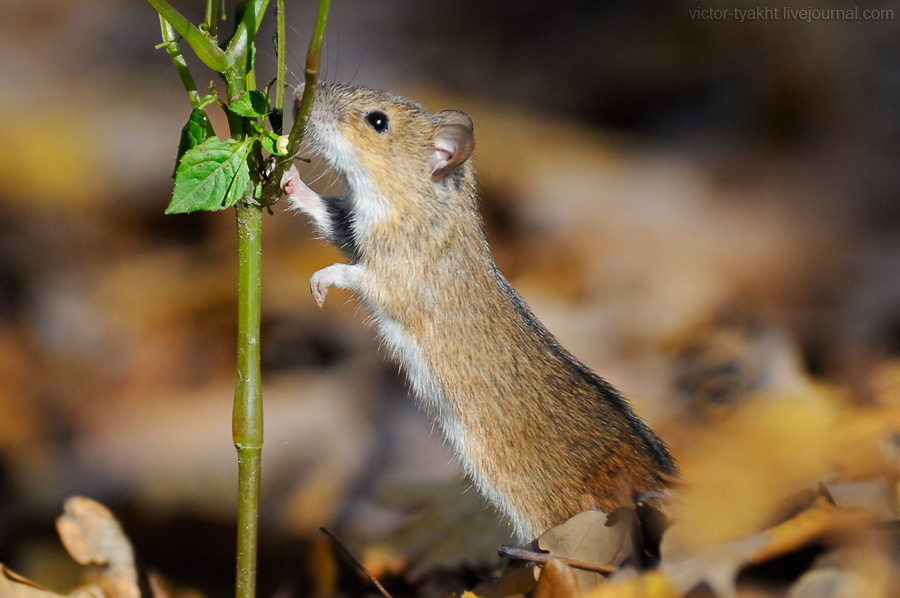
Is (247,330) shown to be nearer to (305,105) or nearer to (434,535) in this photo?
(305,105)

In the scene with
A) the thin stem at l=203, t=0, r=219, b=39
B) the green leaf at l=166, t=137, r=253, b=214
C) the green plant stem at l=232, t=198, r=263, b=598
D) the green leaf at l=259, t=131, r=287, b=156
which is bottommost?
the green plant stem at l=232, t=198, r=263, b=598

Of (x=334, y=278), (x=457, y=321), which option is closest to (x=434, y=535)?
(x=457, y=321)

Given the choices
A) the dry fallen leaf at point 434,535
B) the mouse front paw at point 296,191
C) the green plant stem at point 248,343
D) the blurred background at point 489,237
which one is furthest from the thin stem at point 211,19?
the dry fallen leaf at point 434,535

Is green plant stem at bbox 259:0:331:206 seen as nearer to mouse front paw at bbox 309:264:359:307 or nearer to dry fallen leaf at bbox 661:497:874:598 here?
mouse front paw at bbox 309:264:359:307

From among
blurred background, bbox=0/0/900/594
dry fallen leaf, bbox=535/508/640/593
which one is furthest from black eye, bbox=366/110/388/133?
dry fallen leaf, bbox=535/508/640/593

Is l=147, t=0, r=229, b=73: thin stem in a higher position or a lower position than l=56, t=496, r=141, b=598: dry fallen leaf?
higher

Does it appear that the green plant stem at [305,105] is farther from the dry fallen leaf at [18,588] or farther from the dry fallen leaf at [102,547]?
the dry fallen leaf at [102,547]

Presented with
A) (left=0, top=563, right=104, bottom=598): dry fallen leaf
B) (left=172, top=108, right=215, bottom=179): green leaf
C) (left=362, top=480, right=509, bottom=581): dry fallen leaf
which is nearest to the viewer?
(left=172, top=108, right=215, bottom=179): green leaf
